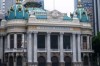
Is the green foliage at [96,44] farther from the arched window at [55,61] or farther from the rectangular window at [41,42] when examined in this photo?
the rectangular window at [41,42]

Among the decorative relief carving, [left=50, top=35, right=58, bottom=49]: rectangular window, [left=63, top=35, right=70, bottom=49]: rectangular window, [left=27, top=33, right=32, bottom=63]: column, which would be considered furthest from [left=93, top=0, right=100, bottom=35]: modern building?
[left=27, top=33, right=32, bottom=63]: column

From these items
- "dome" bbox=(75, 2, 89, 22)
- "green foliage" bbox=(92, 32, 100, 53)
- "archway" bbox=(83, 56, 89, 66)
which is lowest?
"archway" bbox=(83, 56, 89, 66)

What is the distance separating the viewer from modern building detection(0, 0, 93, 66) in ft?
301

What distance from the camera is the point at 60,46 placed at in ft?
305

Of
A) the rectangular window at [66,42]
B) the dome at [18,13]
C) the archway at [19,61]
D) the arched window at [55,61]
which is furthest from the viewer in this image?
the dome at [18,13]

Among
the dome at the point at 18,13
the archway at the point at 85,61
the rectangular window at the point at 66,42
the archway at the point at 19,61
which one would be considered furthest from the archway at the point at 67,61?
the dome at the point at 18,13

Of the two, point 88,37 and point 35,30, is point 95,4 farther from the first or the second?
point 35,30

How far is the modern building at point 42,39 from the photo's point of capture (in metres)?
91.6

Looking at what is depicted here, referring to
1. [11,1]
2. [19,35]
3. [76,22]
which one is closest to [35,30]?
[19,35]

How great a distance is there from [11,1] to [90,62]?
2206 inches

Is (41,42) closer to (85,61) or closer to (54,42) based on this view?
(54,42)

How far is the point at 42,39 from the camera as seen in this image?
93.1 metres

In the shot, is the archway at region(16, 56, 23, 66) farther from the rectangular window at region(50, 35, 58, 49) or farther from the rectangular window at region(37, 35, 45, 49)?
the rectangular window at region(50, 35, 58, 49)

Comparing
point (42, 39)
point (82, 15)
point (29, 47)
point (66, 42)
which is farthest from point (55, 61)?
point (82, 15)
